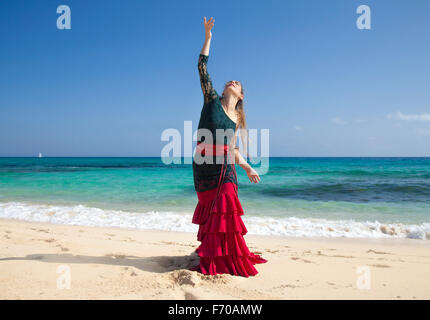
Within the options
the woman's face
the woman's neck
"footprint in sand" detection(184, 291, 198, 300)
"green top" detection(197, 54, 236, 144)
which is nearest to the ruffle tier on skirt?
"footprint in sand" detection(184, 291, 198, 300)

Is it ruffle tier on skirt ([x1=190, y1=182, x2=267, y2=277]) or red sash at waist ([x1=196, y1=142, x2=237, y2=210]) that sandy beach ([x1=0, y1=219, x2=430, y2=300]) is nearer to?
ruffle tier on skirt ([x1=190, y1=182, x2=267, y2=277])

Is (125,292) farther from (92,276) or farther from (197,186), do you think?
(197,186)

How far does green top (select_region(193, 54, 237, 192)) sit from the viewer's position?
2672mm

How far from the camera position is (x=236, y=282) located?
254cm

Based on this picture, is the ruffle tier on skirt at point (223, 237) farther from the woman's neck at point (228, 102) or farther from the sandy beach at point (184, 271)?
the woman's neck at point (228, 102)

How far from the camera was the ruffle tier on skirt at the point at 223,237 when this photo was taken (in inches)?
107

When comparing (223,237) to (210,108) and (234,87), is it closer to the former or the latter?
(210,108)

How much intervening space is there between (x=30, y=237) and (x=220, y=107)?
373cm

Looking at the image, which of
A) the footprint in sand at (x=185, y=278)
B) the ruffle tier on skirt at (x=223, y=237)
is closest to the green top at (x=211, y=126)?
the ruffle tier on skirt at (x=223, y=237)

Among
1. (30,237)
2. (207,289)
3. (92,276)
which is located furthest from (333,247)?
(30,237)

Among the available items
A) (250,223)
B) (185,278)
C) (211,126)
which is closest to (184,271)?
(185,278)

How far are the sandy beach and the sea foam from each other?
2.45ft

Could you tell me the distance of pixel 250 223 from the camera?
6.06 m

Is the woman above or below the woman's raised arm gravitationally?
below
